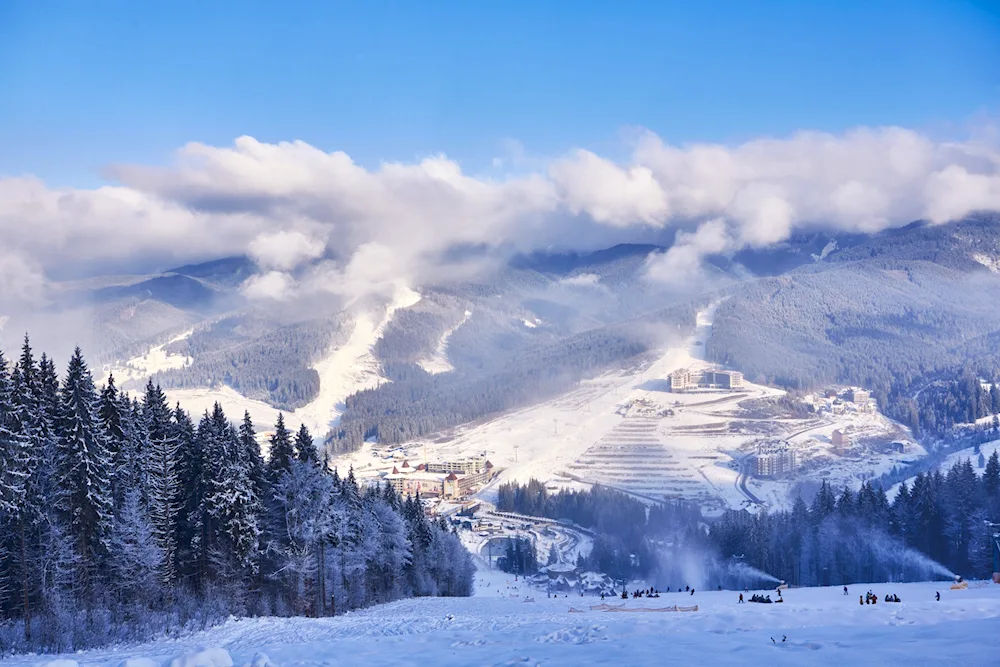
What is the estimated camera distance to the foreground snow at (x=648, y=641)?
15.9 meters

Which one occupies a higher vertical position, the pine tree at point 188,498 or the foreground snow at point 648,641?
the pine tree at point 188,498

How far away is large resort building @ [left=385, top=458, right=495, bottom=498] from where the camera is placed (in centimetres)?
16088

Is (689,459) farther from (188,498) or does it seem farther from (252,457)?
(188,498)

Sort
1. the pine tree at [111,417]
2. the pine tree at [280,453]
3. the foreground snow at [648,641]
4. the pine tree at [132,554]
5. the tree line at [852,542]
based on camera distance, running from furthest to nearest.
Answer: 1. the tree line at [852,542]
2. the pine tree at [280,453]
3. the pine tree at [111,417]
4. the pine tree at [132,554]
5. the foreground snow at [648,641]

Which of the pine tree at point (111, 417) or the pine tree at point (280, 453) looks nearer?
the pine tree at point (111, 417)

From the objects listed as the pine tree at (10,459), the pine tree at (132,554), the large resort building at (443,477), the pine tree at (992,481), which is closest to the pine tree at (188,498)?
the pine tree at (132,554)

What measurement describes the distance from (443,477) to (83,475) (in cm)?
13645

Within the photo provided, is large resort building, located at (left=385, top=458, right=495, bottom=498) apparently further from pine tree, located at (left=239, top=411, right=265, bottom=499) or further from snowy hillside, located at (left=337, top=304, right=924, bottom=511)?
pine tree, located at (left=239, top=411, right=265, bottom=499)

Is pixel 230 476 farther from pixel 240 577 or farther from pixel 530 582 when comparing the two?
pixel 530 582

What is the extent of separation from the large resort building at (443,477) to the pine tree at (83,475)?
4810 inches

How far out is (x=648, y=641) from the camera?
18.8 metres

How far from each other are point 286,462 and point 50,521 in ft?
45.8

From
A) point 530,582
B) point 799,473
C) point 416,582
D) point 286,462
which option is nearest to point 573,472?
point 799,473

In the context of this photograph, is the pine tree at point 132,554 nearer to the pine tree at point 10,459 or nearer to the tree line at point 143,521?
the tree line at point 143,521
